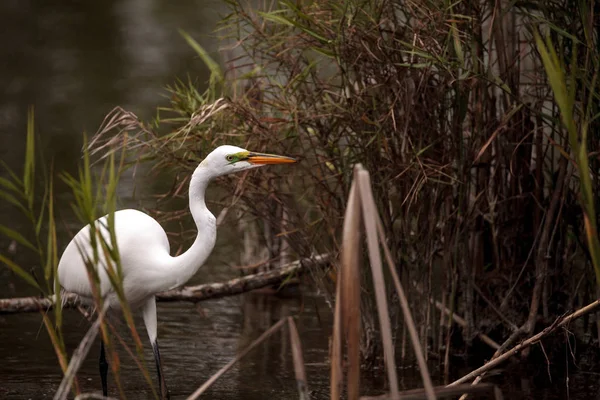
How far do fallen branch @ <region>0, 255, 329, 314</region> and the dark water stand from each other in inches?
8.5

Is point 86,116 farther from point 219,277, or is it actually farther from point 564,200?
point 564,200

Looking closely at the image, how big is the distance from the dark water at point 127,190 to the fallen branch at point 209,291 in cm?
22

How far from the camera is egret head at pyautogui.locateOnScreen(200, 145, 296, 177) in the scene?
441 cm

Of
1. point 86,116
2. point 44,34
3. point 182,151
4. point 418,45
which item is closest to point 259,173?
point 182,151

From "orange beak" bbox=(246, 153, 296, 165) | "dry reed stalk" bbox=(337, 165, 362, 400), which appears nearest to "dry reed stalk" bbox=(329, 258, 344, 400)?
"dry reed stalk" bbox=(337, 165, 362, 400)

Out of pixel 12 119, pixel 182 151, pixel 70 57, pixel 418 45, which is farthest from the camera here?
pixel 70 57

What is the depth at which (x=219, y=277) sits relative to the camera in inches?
277

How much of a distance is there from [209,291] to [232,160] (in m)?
1.64

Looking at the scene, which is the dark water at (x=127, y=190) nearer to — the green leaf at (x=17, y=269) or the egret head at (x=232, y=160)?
the egret head at (x=232, y=160)

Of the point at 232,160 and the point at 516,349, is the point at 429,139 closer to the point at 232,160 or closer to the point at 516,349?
the point at 232,160

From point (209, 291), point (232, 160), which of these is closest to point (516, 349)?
point (232, 160)

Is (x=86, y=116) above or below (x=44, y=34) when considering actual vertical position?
below

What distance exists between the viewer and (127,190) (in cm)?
864

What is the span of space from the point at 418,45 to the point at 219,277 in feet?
9.25
